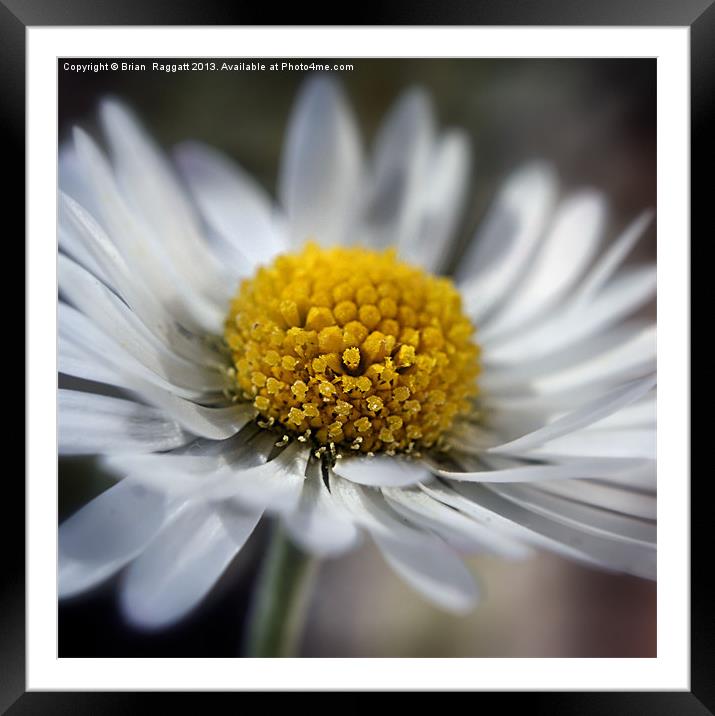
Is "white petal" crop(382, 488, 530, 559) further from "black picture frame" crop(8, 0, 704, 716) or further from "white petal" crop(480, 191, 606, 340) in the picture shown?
"white petal" crop(480, 191, 606, 340)

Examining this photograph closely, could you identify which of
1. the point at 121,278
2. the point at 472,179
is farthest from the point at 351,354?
the point at 472,179

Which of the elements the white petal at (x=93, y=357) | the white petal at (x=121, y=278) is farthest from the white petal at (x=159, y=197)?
the white petal at (x=93, y=357)

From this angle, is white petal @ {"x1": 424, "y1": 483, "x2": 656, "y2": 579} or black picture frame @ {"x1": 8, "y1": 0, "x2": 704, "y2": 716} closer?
white petal @ {"x1": 424, "y1": 483, "x2": 656, "y2": 579}

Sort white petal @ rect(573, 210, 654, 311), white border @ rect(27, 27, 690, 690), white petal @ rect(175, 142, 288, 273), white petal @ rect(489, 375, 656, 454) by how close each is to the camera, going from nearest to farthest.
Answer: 1. white petal @ rect(489, 375, 656, 454)
2. white border @ rect(27, 27, 690, 690)
3. white petal @ rect(573, 210, 654, 311)
4. white petal @ rect(175, 142, 288, 273)

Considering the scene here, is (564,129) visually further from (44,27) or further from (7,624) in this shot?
(7,624)

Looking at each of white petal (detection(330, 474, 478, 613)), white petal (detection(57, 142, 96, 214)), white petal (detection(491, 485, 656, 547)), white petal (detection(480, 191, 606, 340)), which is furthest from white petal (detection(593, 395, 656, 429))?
white petal (detection(57, 142, 96, 214))

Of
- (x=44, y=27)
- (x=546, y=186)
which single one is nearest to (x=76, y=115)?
(x=44, y=27)

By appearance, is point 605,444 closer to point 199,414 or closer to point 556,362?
point 556,362
